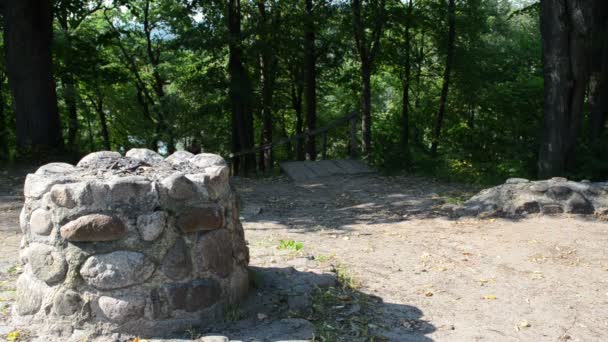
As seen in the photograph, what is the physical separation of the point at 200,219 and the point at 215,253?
275mm

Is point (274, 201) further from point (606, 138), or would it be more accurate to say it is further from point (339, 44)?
point (339, 44)

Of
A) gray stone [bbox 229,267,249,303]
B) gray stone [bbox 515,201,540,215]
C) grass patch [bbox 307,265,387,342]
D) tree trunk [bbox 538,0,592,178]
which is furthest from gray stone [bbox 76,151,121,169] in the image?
tree trunk [bbox 538,0,592,178]

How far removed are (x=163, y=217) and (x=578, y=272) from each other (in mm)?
3930

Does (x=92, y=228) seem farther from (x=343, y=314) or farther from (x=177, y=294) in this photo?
(x=343, y=314)

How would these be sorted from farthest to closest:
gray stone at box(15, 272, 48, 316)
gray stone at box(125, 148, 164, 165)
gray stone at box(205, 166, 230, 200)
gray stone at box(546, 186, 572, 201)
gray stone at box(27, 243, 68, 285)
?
1. gray stone at box(546, 186, 572, 201)
2. gray stone at box(125, 148, 164, 165)
3. gray stone at box(205, 166, 230, 200)
4. gray stone at box(15, 272, 48, 316)
5. gray stone at box(27, 243, 68, 285)

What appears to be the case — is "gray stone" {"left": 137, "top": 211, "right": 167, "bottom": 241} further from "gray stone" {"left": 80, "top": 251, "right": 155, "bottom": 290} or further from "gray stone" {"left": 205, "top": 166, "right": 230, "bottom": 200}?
"gray stone" {"left": 205, "top": 166, "right": 230, "bottom": 200}

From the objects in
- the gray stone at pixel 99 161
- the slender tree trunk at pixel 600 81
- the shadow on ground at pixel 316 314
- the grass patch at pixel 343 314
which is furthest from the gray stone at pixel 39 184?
the slender tree trunk at pixel 600 81

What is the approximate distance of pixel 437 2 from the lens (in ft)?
55.8

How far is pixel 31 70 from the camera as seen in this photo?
1110 centimetres

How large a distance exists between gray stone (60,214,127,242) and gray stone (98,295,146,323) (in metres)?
0.39

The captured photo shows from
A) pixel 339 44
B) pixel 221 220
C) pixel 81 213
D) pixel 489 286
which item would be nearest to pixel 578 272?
pixel 489 286

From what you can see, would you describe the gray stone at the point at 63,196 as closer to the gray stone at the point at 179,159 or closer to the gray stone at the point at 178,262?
the gray stone at the point at 178,262

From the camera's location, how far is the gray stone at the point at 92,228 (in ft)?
11.3

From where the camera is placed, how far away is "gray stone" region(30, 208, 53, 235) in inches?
140
